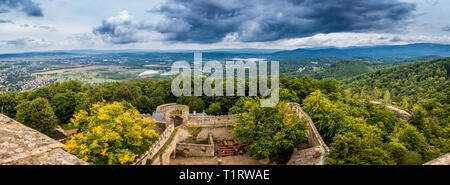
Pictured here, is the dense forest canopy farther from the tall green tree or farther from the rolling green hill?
the rolling green hill

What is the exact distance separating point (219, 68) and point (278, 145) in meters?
51.8

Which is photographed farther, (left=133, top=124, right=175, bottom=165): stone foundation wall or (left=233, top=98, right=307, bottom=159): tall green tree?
(left=233, top=98, right=307, bottom=159): tall green tree

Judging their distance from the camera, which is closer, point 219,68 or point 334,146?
point 334,146

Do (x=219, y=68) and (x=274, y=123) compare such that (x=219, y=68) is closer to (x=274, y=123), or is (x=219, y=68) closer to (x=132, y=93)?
(x=132, y=93)

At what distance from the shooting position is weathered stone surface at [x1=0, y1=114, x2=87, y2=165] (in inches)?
231

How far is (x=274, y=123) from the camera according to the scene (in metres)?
19.8

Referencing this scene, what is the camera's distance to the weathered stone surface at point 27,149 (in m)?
5.88

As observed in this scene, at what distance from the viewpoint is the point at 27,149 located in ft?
20.9

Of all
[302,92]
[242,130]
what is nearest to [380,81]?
[302,92]

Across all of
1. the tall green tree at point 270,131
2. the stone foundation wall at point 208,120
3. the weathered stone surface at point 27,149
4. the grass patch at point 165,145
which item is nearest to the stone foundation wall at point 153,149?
the grass patch at point 165,145

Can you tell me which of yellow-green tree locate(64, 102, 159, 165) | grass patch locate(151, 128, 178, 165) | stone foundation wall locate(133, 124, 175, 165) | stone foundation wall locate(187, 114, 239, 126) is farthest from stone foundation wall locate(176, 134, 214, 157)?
yellow-green tree locate(64, 102, 159, 165)

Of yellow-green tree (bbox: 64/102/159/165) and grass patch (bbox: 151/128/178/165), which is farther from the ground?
yellow-green tree (bbox: 64/102/159/165)

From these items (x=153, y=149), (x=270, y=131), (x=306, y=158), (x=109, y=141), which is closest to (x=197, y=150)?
(x=153, y=149)

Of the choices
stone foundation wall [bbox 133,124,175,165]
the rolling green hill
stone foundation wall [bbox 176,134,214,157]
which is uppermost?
the rolling green hill
